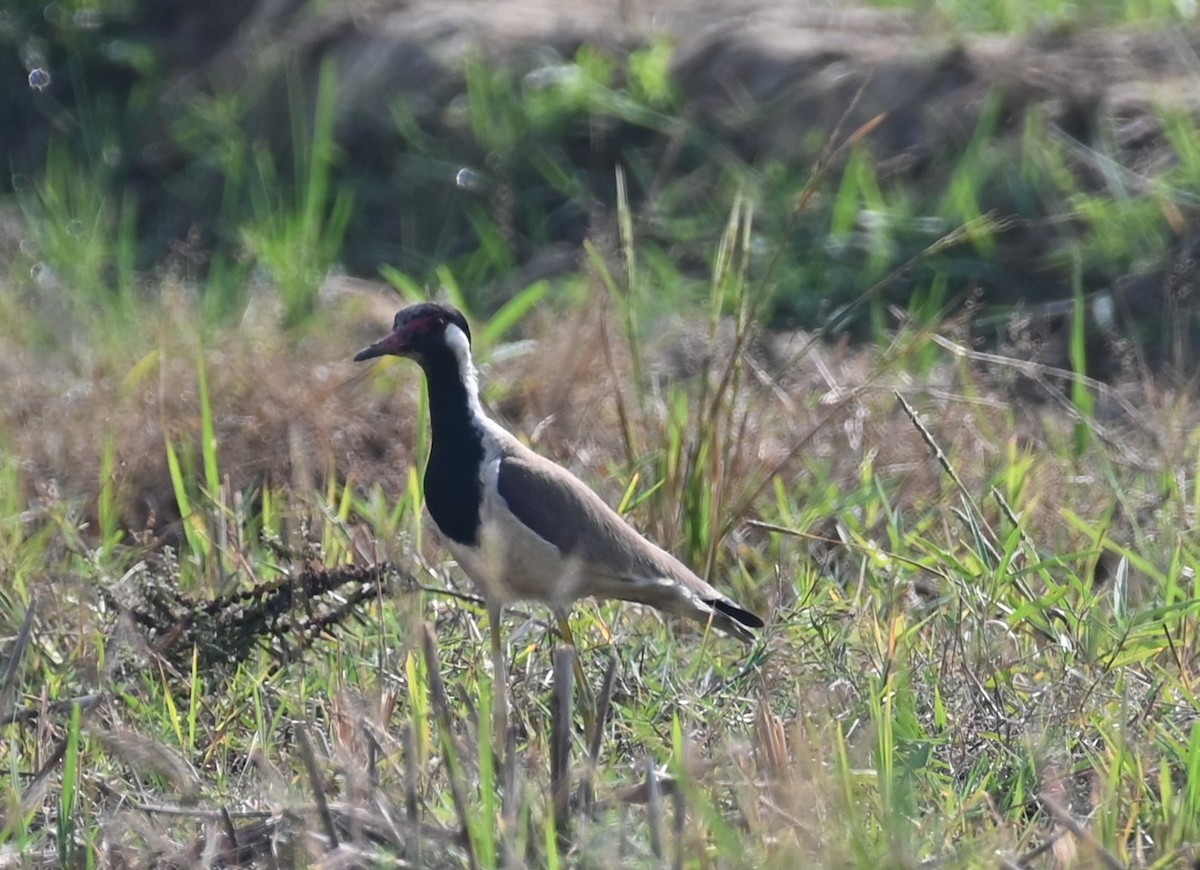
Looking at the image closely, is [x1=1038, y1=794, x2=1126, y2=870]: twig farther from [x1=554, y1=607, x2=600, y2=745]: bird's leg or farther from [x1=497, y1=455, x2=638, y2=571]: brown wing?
[x1=497, y1=455, x2=638, y2=571]: brown wing

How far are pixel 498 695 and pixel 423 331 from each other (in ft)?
5.54

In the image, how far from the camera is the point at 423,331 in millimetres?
4641

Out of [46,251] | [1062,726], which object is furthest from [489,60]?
A: [1062,726]

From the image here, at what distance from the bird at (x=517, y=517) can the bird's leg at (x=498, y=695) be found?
0.08m

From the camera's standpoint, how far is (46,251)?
23.9 ft

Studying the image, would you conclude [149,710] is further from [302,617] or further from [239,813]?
[239,813]

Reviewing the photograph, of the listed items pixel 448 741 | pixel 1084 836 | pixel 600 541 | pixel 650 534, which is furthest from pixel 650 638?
pixel 1084 836

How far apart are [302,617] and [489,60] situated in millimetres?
3880

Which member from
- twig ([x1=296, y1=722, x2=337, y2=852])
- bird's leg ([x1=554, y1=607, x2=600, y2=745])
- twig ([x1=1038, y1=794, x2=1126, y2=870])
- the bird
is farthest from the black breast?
twig ([x1=1038, y1=794, x2=1126, y2=870])

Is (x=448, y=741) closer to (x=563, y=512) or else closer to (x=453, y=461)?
(x=563, y=512)

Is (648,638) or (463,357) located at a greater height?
(463,357)

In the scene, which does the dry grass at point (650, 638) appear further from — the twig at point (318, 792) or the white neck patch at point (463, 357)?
the white neck patch at point (463, 357)

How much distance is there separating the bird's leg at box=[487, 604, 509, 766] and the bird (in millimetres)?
76

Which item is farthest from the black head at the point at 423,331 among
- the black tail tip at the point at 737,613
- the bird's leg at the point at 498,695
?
the black tail tip at the point at 737,613
